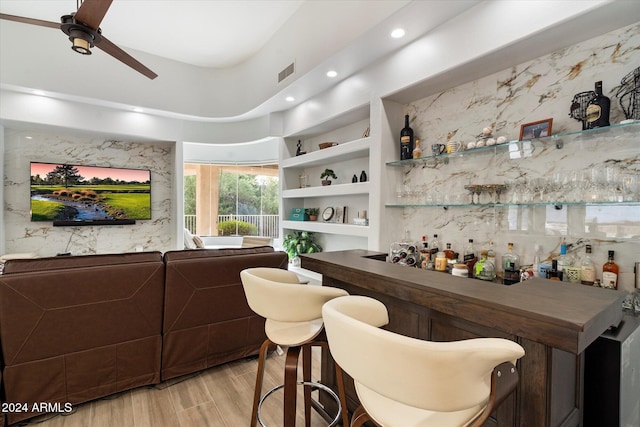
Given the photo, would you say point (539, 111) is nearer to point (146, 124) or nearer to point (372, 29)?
point (372, 29)

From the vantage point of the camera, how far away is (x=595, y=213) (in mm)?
1918

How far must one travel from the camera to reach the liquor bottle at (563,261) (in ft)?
6.53

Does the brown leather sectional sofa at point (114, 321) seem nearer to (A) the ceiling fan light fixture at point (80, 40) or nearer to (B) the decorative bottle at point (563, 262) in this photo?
(A) the ceiling fan light fixture at point (80, 40)

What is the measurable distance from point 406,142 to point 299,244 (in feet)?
7.89

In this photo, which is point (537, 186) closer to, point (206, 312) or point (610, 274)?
point (610, 274)

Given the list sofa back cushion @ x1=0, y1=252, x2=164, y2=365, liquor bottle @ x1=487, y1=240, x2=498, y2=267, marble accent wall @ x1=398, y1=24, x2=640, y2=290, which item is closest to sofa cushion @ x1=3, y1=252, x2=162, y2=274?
sofa back cushion @ x1=0, y1=252, x2=164, y2=365

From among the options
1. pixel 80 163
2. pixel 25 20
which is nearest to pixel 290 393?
pixel 25 20

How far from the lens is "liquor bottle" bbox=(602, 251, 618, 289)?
1.79 m

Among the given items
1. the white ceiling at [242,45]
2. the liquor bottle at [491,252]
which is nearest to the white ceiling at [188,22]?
the white ceiling at [242,45]

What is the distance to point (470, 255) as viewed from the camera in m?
2.54

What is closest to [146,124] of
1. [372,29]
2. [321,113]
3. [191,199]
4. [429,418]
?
[191,199]

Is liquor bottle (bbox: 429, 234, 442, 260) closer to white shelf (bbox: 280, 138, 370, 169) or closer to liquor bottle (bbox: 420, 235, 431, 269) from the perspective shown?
liquor bottle (bbox: 420, 235, 431, 269)

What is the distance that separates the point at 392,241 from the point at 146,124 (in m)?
4.81

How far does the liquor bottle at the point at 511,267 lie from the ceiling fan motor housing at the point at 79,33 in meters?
3.74
